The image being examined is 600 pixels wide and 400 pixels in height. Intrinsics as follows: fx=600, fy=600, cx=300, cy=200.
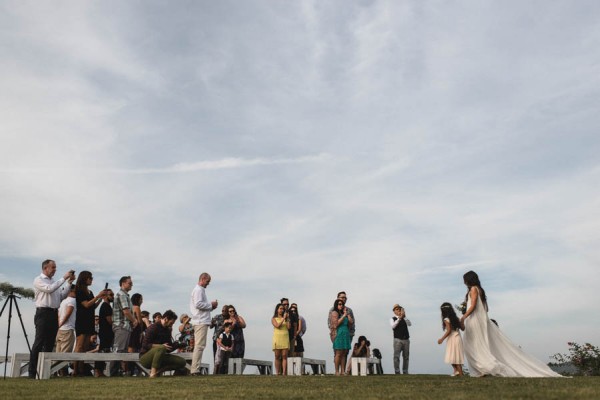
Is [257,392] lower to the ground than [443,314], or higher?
lower

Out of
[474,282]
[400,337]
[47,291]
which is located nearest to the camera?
[47,291]

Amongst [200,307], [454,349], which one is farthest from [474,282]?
[200,307]

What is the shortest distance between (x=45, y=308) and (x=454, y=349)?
8.91 metres

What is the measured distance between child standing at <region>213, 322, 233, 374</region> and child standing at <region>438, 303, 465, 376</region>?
256 inches

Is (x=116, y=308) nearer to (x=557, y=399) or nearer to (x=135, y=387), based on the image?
(x=135, y=387)

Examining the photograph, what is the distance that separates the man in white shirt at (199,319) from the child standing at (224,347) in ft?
10.1

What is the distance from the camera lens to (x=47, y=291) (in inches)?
499

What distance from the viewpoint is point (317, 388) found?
365 inches

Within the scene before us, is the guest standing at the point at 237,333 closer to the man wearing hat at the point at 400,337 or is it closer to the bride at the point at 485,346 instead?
the man wearing hat at the point at 400,337

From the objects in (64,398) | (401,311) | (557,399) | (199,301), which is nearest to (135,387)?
(64,398)

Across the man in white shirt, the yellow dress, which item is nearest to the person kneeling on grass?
the man in white shirt

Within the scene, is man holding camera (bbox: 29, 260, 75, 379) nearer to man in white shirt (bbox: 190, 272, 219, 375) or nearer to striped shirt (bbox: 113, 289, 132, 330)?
striped shirt (bbox: 113, 289, 132, 330)

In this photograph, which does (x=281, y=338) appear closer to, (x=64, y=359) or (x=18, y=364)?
(x=64, y=359)

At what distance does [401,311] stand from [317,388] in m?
9.05
